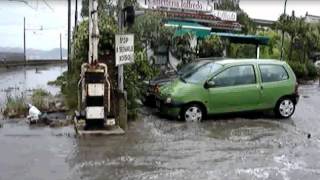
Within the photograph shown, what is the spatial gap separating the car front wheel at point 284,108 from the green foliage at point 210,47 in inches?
371

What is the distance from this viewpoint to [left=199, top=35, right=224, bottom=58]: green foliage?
79.8ft

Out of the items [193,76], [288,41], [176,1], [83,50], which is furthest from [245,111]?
[288,41]

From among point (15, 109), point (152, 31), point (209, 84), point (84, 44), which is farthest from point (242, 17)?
point (15, 109)

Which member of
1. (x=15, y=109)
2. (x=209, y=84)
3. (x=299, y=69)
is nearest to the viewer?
(x=15, y=109)

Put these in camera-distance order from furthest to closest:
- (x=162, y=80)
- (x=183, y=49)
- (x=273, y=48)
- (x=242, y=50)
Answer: (x=273, y=48) < (x=242, y=50) < (x=183, y=49) < (x=162, y=80)

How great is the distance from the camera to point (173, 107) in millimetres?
13547

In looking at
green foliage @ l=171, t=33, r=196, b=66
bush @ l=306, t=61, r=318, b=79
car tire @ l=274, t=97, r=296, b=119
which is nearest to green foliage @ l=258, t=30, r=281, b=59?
bush @ l=306, t=61, r=318, b=79

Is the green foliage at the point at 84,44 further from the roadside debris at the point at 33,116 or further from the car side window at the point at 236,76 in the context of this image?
the car side window at the point at 236,76

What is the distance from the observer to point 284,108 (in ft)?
48.4

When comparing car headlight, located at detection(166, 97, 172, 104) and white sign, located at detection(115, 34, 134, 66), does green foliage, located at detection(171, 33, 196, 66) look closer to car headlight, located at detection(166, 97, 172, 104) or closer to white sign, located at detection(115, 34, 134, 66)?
car headlight, located at detection(166, 97, 172, 104)

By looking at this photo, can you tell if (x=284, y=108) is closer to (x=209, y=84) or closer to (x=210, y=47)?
(x=209, y=84)

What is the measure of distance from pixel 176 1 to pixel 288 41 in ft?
37.2

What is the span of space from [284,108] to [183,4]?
48.9ft

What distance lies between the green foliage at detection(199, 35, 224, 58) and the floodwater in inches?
435
